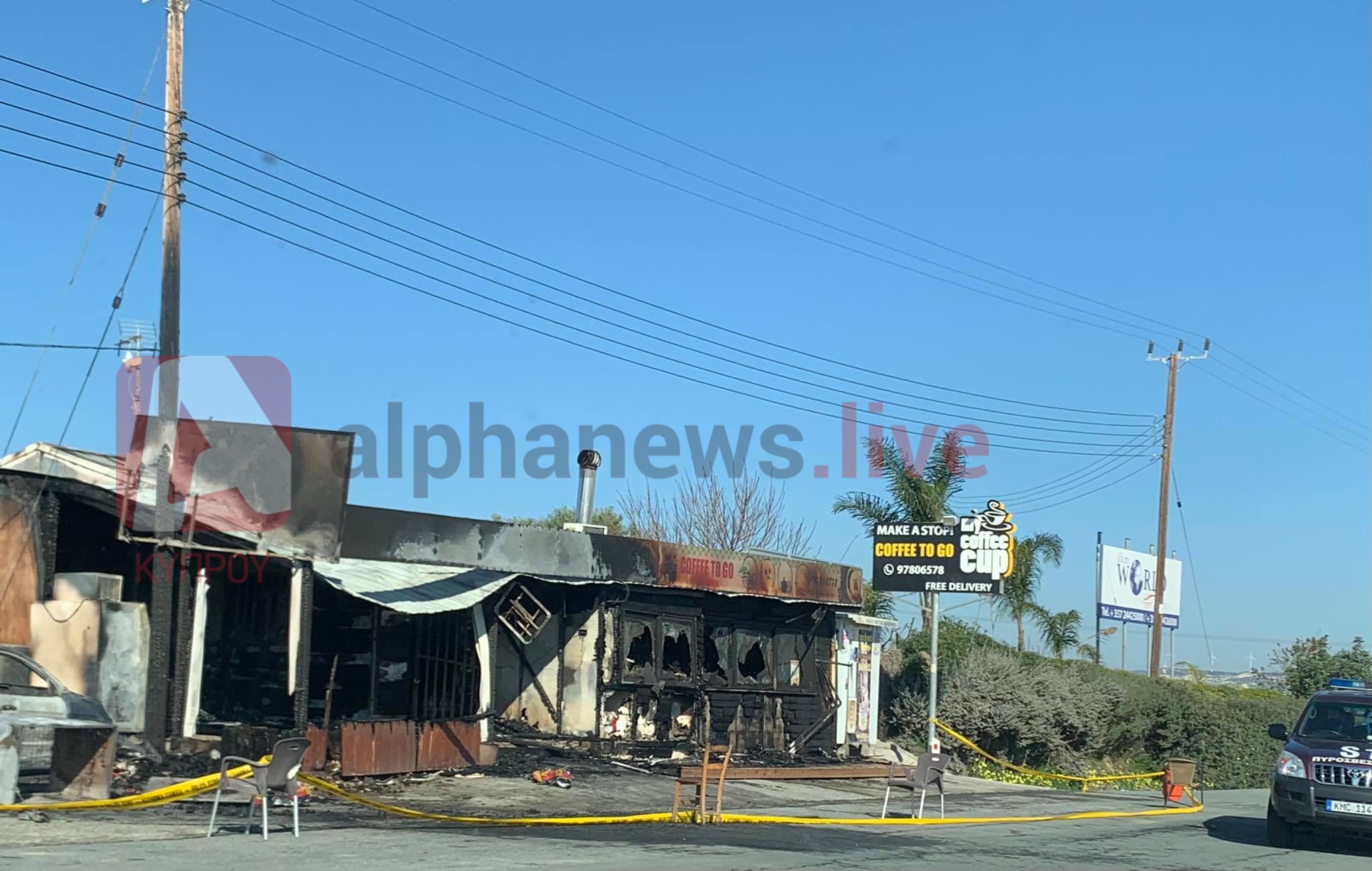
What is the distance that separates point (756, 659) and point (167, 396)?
1334 centimetres

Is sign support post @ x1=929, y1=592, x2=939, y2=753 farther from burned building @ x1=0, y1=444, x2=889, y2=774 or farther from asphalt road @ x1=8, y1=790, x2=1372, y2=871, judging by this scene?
asphalt road @ x1=8, y1=790, x2=1372, y2=871

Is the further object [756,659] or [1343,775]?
[756,659]

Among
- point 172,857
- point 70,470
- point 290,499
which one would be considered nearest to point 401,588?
point 290,499

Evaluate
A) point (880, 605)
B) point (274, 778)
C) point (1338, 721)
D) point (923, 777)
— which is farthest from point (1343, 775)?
point (880, 605)

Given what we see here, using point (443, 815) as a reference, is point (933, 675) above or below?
above

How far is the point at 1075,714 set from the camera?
3108 cm

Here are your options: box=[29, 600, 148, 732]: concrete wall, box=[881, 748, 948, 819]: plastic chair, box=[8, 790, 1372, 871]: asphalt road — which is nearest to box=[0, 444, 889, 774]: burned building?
box=[29, 600, 148, 732]: concrete wall

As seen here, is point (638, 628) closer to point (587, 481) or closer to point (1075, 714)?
point (587, 481)

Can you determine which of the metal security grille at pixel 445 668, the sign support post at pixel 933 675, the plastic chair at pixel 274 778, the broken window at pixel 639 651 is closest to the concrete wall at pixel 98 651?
the metal security grille at pixel 445 668

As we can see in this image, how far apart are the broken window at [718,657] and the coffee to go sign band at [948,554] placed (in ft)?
11.1

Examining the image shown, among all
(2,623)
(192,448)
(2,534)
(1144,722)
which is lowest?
(1144,722)

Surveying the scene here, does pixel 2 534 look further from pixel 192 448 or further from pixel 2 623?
pixel 192 448

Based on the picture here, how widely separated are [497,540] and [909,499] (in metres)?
17.6

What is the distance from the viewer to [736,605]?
86.9 ft
